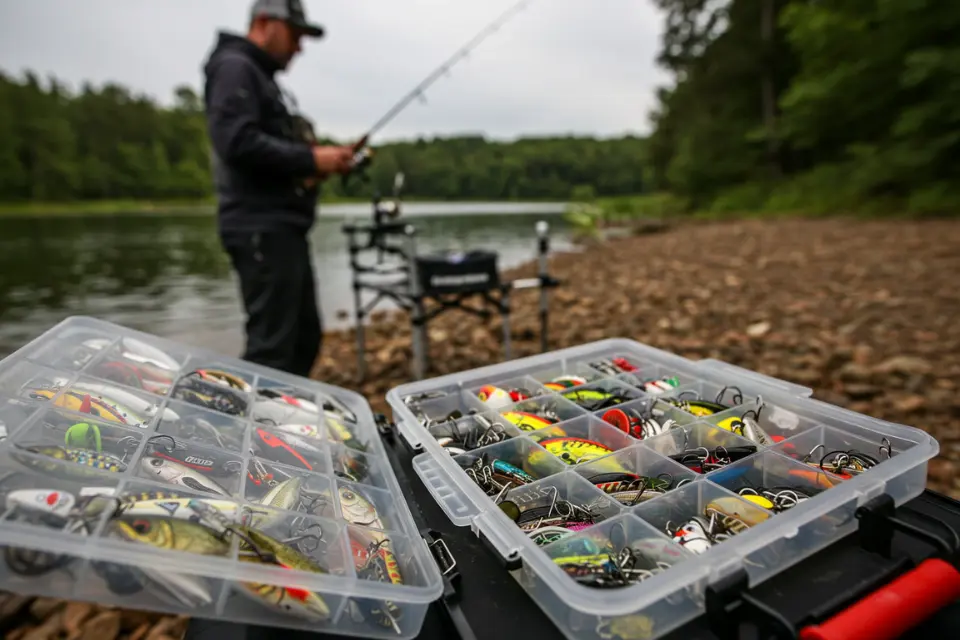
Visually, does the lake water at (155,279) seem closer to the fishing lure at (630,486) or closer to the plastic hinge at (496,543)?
the fishing lure at (630,486)

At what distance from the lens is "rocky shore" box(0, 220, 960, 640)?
8.49ft

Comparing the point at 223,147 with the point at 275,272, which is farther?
the point at 275,272

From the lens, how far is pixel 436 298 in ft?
11.8

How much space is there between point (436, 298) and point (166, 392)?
229 centimetres

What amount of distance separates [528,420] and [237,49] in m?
2.55

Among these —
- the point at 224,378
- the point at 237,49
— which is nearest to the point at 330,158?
the point at 237,49

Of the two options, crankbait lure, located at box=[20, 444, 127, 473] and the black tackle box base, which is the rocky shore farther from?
the black tackle box base

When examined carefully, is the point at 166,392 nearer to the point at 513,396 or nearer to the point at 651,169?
the point at 513,396

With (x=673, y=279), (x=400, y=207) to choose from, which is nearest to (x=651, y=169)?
(x=673, y=279)

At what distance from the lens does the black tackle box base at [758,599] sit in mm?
940

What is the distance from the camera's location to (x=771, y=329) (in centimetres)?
437

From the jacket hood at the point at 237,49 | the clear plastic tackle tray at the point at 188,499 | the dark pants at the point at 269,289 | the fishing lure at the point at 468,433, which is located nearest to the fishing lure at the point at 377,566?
the clear plastic tackle tray at the point at 188,499

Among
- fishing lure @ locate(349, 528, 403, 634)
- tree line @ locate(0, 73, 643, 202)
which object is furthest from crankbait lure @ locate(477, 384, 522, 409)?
tree line @ locate(0, 73, 643, 202)

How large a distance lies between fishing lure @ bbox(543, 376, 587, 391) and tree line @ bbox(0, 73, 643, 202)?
6.05 metres
